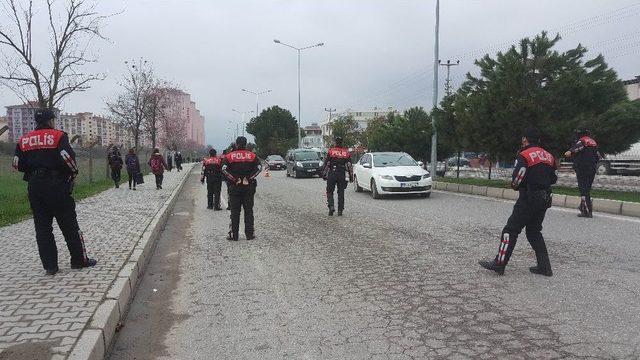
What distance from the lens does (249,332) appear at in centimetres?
418

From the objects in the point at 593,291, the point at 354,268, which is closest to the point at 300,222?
the point at 354,268

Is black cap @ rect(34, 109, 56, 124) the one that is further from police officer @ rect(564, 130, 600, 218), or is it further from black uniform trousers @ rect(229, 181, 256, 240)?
police officer @ rect(564, 130, 600, 218)

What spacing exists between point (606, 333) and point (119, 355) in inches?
151

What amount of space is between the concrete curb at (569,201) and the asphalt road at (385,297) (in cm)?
166

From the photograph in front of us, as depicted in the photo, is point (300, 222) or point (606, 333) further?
point (300, 222)

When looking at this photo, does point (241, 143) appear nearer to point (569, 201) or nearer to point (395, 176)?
point (395, 176)

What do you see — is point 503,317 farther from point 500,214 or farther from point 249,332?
point 500,214

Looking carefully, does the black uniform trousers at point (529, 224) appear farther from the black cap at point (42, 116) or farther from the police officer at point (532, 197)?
the black cap at point (42, 116)

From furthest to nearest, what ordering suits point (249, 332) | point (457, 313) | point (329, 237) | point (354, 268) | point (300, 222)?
point (300, 222), point (329, 237), point (354, 268), point (457, 313), point (249, 332)

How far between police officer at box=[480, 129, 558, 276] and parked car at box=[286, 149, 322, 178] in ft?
74.8

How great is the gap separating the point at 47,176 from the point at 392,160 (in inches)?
464

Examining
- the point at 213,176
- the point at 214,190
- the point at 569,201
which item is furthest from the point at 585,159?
the point at 214,190

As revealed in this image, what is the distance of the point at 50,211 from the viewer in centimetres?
558

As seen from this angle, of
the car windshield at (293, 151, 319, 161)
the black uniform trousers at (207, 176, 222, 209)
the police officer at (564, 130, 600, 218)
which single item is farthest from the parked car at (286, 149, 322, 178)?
the police officer at (564, 130, 600, 218)
